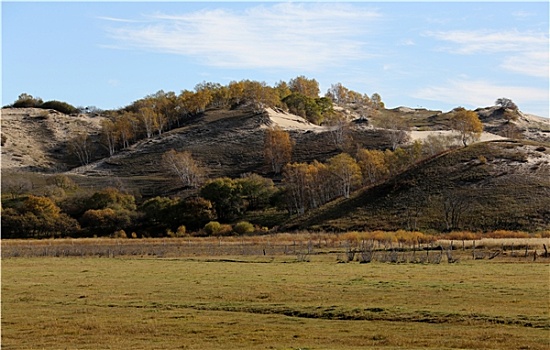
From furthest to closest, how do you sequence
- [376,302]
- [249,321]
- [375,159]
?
[375,159] → [376,302] → [249,321]

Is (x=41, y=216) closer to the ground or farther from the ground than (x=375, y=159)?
closer to the ground

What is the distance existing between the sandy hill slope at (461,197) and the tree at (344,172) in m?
7.82

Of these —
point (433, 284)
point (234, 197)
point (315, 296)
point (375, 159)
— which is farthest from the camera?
point (375, 159)

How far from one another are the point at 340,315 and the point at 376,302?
3495 mm

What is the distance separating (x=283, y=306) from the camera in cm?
3164

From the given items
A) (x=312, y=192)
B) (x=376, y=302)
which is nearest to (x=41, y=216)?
(x=312, y=192)

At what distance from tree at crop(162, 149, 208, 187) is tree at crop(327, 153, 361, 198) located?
42.6 metres

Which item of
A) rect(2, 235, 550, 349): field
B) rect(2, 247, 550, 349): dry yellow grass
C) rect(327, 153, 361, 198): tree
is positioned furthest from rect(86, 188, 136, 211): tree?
rect(2, 247, 550, 349): dry yellow grass

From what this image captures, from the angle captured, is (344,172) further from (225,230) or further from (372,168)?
(225,230)

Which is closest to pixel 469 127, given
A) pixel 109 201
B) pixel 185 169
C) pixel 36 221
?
pixel 185 169

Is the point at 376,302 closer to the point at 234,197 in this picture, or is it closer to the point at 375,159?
the point at 234,197

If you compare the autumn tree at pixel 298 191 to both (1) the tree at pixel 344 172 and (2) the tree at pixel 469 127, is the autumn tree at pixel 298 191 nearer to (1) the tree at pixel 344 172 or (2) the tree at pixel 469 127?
(1) the tree at pixel 344 172

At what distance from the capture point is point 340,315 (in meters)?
29.1

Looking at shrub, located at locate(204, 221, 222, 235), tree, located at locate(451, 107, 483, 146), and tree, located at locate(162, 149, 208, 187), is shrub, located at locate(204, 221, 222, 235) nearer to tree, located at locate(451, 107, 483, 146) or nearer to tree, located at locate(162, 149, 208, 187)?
tree, located at locate(162, 149, 208, 187)
